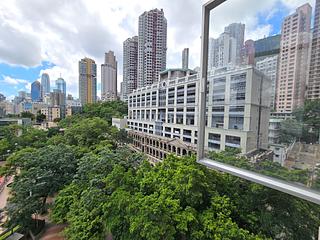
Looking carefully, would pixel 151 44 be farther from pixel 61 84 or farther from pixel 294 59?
pixel 61 84

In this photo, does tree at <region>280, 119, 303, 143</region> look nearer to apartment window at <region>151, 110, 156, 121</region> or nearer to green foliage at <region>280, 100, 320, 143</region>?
green foliage at <region>280, 100, 320, 143</region>

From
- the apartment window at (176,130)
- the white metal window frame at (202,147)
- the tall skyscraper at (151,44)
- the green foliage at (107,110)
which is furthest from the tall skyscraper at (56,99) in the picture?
the white metal window frame at (202,147)

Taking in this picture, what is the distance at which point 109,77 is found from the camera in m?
41.9

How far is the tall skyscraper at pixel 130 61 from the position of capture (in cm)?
2950

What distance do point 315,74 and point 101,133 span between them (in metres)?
13.0

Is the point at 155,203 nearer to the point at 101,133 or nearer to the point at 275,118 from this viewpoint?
the point at 275,118

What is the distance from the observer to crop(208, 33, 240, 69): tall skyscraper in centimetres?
234

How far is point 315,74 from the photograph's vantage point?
157 cm

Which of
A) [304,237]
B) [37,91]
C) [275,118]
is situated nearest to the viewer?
[275,118]

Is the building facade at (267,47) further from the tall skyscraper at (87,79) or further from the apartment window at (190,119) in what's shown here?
the tall skyscraper at (87,79)

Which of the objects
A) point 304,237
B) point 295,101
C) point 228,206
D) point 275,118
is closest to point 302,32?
point 295,101

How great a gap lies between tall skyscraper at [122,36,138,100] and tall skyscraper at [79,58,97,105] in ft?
59.1

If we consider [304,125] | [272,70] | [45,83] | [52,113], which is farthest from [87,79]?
[304,125]

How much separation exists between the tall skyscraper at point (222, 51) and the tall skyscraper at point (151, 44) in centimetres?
2516
